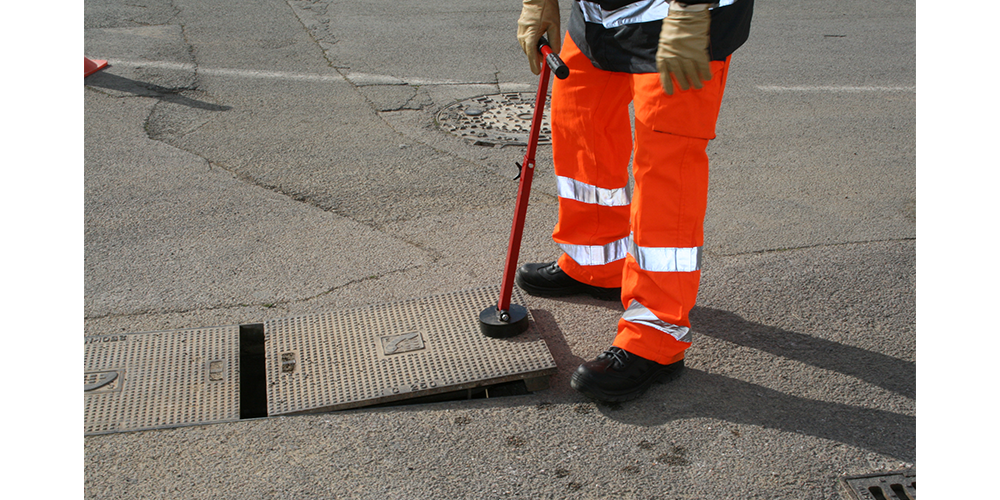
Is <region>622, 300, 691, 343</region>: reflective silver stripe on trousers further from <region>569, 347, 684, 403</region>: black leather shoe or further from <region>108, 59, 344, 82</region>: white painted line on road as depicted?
<region>108, 59, 344, 82</region>: white painted line on road

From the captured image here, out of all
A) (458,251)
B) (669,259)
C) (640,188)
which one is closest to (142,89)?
(458,251)

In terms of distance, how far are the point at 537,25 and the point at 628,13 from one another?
0.40 m

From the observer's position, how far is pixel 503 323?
287cm


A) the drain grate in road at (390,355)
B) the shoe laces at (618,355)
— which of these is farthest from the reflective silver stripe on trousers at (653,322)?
the drain grate in road at (390,355)

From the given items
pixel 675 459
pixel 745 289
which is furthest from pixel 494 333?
pixel 745 289

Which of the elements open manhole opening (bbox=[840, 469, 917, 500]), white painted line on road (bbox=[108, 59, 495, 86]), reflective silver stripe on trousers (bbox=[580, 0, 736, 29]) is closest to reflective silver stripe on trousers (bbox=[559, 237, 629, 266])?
reflective silver stripe on trousers (bbox=[580, 0, 736, 29])

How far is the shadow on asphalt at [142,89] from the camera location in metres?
Result: 5.52

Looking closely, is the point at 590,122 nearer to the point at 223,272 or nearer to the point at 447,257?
the point at 447,257

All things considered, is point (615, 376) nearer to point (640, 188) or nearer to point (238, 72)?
point (640, 188)

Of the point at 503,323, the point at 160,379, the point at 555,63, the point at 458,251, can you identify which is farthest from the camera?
the point at 458,251

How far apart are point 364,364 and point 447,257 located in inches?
37.6

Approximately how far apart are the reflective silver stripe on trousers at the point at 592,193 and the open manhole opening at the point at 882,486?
128 cm

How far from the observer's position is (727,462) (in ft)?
7.62

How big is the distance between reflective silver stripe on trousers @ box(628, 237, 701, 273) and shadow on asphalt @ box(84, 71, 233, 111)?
3.88 metres
